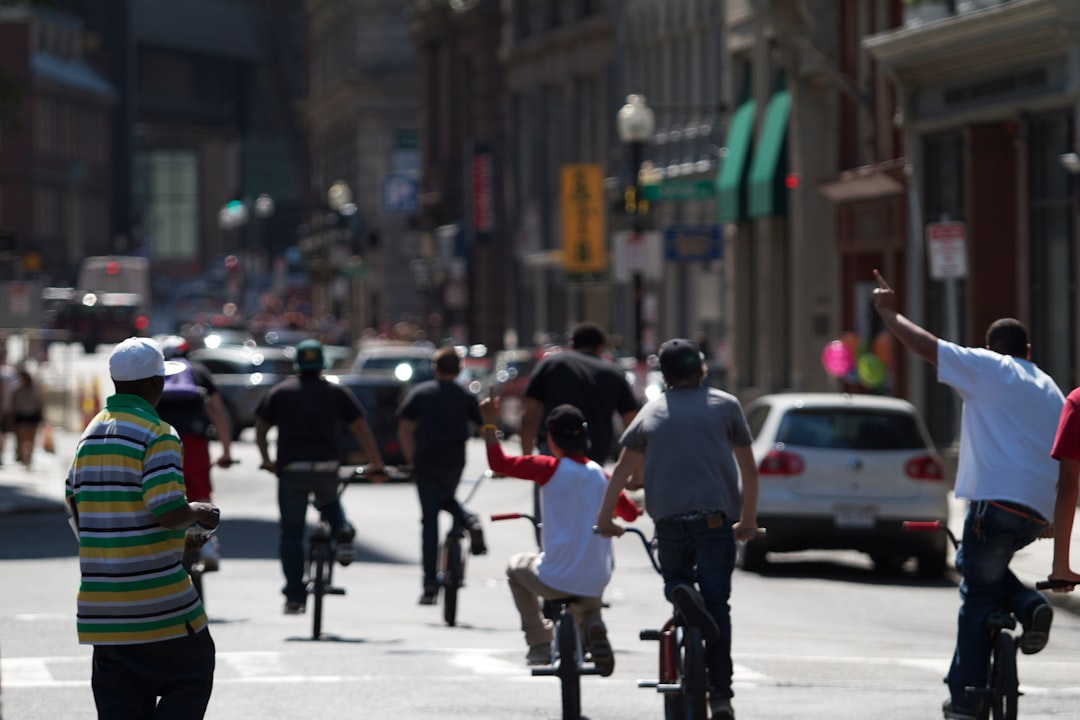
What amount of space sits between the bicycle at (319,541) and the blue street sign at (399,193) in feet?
211

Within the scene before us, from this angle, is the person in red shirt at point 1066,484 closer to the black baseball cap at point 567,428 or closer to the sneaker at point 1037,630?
the sneaker at point 1037,630

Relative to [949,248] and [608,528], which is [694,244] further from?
[608,528]

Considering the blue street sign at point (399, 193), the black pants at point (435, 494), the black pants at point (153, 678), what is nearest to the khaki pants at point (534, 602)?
the black pants at point (153, 678)

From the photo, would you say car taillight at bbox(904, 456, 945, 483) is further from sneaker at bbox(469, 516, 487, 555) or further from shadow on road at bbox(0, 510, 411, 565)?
sneaker at bbox(469, 516, 487, 555)

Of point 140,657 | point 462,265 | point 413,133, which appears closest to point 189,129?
point 413,133

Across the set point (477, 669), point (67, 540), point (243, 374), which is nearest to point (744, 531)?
point (477, 669)

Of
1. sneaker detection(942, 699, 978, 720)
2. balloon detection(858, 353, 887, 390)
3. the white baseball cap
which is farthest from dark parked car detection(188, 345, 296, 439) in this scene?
the white baseball cap

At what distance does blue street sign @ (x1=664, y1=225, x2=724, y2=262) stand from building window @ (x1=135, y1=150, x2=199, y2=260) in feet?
470

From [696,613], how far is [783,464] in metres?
9.44

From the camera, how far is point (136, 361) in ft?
27.7

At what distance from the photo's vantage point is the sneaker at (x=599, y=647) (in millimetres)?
11258

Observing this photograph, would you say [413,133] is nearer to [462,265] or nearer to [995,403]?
[462,265]

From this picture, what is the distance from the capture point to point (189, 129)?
581ft

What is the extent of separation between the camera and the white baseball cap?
8.43 m
